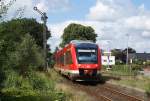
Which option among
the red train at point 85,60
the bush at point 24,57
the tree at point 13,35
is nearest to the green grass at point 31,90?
the tree at point 13,35

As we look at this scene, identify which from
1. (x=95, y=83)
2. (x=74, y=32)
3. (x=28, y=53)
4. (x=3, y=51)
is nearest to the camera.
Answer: (x=3, y=51)

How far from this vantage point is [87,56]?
3988 cm

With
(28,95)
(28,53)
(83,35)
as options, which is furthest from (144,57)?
(28,95)

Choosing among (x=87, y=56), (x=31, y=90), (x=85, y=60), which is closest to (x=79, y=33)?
Result: (x=87, y=56)

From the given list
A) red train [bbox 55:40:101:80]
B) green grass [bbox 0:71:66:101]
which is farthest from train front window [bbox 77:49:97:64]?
green grass [bbox 0:71:66:101]

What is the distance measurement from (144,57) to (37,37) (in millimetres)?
86638

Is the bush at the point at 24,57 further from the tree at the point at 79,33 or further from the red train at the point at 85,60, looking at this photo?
the tree at the point at 79,33

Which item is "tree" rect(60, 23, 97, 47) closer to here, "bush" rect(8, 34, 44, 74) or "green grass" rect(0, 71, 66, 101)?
A: "bush" rect(8, 34, 44, 74)

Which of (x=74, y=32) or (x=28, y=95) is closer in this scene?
(x=28, y=95)

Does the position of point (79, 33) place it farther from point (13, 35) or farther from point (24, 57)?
point (13, 35)

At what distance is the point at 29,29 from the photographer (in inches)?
3723

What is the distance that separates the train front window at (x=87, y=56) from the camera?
39719mm

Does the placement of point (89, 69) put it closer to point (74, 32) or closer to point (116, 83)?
point (116, 83)

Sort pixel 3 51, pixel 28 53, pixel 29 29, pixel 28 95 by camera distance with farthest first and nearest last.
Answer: pixel 29 29
pixel 28 53
pixel 28 95
pixel 3 51
